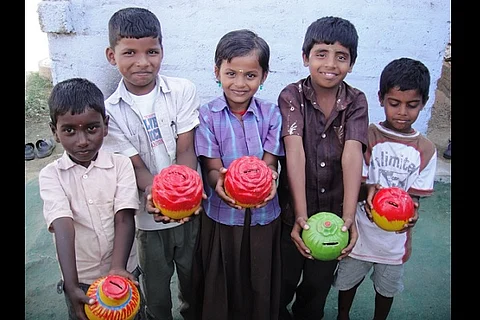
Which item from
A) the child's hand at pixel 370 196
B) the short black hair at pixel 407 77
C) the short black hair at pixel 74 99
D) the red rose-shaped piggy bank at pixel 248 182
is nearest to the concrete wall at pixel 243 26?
the short black hair at pixel 407 77

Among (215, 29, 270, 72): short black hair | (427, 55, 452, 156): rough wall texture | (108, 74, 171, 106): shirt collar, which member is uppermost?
(215, 29, 270, 72): short black hair

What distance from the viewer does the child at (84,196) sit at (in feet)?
7.61

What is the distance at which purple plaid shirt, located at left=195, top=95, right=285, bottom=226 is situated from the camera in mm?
2662

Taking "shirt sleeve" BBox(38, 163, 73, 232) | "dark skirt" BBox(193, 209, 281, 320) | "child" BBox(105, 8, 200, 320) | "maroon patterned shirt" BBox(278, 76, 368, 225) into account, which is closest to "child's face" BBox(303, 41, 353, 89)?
"maroon patterned shirt" BBox(278, 76, 368, 225)

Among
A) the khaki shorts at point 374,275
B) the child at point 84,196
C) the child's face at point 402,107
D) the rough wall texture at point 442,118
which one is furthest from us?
the rough wall texture at point 442,118

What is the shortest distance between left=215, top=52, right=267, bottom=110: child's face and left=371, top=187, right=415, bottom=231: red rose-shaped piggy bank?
3.23 ft

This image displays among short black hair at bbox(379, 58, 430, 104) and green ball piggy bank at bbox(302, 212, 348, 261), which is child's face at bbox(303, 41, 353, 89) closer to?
short black hair at bbox(379, 58, 430, 104)

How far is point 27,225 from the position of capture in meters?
4.41

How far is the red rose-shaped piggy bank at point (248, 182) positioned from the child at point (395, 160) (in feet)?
2.45

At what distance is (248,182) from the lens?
234 centimetres

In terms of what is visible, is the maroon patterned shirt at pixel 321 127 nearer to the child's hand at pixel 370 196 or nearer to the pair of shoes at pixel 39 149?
the child's hand at pixel 370 196

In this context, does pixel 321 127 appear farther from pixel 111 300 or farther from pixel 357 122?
pixel 111 300
